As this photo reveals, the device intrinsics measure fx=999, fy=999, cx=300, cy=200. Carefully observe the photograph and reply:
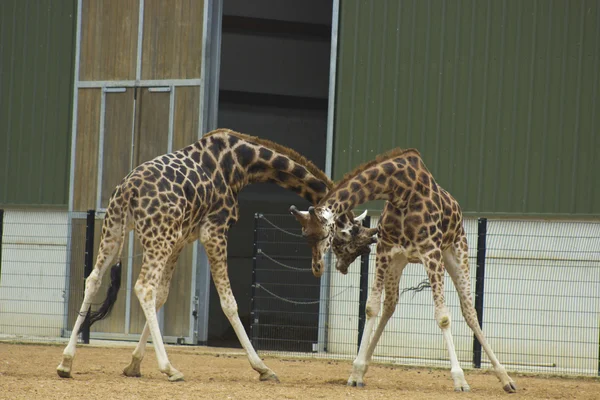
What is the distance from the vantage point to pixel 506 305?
1316 centimetres

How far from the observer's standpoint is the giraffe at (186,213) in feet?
28.8

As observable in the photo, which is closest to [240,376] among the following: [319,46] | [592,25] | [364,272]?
[364,272]

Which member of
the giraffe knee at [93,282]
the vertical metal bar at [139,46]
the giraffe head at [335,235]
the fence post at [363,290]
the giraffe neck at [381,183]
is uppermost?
the vertical metal bar at [139,46]

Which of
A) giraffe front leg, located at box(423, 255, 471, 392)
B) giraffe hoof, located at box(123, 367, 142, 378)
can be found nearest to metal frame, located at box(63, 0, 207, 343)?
giraffe hoof, located at box(123, 367, 142, 378)

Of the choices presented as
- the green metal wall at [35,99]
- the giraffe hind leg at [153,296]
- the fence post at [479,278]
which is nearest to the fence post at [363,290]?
the fence post at [479,278]

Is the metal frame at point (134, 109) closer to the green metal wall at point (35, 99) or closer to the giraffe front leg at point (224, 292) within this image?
the green metal wall at point (35, 99)

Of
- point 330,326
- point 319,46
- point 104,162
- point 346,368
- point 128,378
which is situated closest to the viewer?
point 128,378

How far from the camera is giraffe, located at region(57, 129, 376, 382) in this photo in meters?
8.79

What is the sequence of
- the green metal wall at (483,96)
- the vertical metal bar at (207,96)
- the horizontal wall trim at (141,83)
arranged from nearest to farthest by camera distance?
the green metal wall at (483,96) < the vertical metal bar at (207,96) < the horizontal wall trim at (141,83)

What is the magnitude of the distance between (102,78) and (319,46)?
437 centimetres

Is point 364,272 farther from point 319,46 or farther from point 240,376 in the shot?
point 319,46

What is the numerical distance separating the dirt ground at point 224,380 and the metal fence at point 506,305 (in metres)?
1.07

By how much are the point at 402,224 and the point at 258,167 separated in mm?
1546

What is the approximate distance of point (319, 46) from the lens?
18.0 metres
